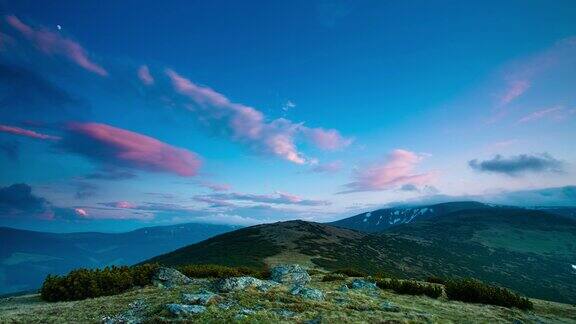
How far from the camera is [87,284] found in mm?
19844

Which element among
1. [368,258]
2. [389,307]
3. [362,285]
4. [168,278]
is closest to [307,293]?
[389,307]

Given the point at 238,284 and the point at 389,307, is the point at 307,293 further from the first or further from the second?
the point at 389,307

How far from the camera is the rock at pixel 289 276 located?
23.8m

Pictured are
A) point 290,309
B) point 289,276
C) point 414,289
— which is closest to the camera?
point 290,309

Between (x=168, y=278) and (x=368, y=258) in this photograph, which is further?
(x=368, y=258)

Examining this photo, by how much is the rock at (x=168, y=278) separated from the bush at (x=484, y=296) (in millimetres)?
16709

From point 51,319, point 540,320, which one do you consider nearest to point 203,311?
point 51,319

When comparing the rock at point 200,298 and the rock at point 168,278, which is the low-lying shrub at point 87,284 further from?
the rock at point 200,298

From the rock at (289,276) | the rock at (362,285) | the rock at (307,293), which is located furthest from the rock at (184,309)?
the rock at (362,285)

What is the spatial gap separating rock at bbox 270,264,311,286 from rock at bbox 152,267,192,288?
6.10 metres

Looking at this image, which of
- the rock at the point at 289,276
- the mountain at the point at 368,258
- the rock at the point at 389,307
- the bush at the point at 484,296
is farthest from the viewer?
the mountain at the point at 368,258

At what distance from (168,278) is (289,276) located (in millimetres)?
8222

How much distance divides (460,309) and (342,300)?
6.20 meters

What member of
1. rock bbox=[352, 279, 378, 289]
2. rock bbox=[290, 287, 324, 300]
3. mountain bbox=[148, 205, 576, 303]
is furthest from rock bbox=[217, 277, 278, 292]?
mountain bbox=[148, 205, 576, 303]
